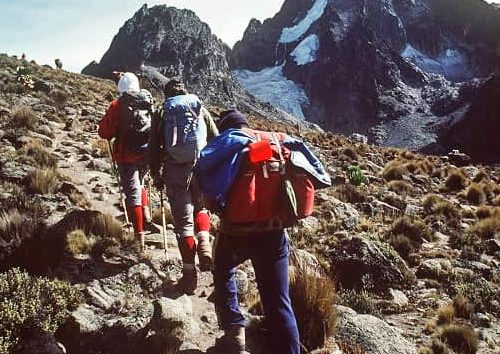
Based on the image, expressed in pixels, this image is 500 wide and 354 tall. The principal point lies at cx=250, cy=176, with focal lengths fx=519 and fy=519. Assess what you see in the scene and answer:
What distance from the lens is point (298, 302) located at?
4.80m

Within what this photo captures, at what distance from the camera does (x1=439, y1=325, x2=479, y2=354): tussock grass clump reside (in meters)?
5.62

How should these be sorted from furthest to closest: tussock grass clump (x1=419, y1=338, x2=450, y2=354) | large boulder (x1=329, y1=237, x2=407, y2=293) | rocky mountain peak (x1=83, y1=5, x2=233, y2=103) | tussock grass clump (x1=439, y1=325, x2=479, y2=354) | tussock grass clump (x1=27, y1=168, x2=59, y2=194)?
rocky mountain peak (x1=83, y1=5, x2=233, y2=103) < tussock grass clump (x1=27, y1=168, x2=59, y2=194) < large boulder (x1=329, y1=237, x2=407, y2=293) < tussock grass clump (x1=439, y1=325, x2=479, y2=354) < tussock grass clump (x1=419, y1=338, x2=450, y2=354)

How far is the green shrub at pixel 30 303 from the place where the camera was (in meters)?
4.00

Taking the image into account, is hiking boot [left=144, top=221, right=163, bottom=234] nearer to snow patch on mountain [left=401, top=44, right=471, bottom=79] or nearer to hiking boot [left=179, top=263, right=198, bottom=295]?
hiking boot [left=179, top=263, right=198, bottom=295]

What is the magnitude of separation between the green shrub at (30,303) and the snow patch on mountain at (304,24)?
137 m

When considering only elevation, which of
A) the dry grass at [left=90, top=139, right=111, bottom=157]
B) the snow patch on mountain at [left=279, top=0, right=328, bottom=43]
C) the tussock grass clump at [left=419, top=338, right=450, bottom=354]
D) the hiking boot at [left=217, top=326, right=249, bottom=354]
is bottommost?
the tussock grass clump at [left=419, top=338, right=450, bottom=354]

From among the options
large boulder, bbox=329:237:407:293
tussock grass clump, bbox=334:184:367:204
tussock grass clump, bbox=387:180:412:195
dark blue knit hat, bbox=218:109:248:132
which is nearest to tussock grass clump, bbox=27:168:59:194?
large boulder, bbox=329:237:407:293

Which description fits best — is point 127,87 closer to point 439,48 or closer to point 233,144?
point 233,144

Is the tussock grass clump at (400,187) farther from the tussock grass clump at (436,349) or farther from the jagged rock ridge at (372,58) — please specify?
the jagged rock ridge at (372,58)

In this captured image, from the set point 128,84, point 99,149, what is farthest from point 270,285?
point 99,149

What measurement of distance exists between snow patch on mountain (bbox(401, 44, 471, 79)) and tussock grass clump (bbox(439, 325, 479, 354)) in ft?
422

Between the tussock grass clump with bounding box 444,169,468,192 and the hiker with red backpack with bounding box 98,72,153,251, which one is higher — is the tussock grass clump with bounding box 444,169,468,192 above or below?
above

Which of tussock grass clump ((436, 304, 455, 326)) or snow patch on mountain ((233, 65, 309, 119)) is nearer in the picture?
tussock grass clump ((436, 304, 455, 326))

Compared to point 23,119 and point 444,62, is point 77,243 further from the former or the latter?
point 444,62
